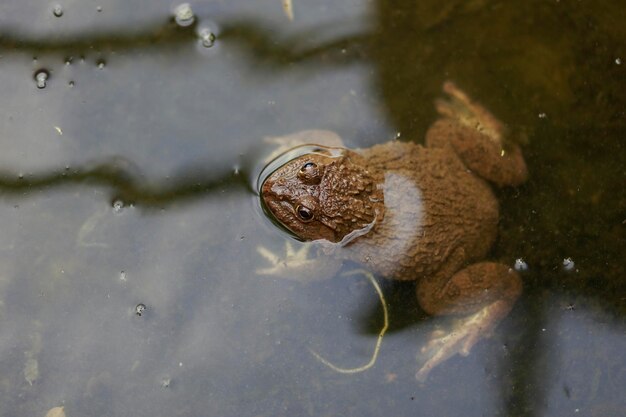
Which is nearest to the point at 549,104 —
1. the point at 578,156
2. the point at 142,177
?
the point at 578,156

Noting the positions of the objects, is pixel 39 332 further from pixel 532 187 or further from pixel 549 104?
pixel 549 104

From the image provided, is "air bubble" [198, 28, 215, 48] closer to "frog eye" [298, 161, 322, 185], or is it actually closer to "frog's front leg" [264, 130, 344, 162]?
"frog's front leg" [264, 130, 344, 162]

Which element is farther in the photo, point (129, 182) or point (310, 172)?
point (129, 182)

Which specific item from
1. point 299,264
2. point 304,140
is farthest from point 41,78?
point 299,264

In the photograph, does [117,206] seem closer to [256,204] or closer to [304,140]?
[256,204]

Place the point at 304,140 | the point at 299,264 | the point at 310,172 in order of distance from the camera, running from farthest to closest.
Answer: the point at 304,140, the point at 299,264, the point at 310,172

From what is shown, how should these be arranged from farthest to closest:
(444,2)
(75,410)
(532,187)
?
(444,2) → (532,187) → (75,410)

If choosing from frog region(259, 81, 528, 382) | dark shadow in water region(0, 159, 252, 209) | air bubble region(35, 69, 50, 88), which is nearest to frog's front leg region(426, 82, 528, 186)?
frog region(259, 81, 528, 382)
